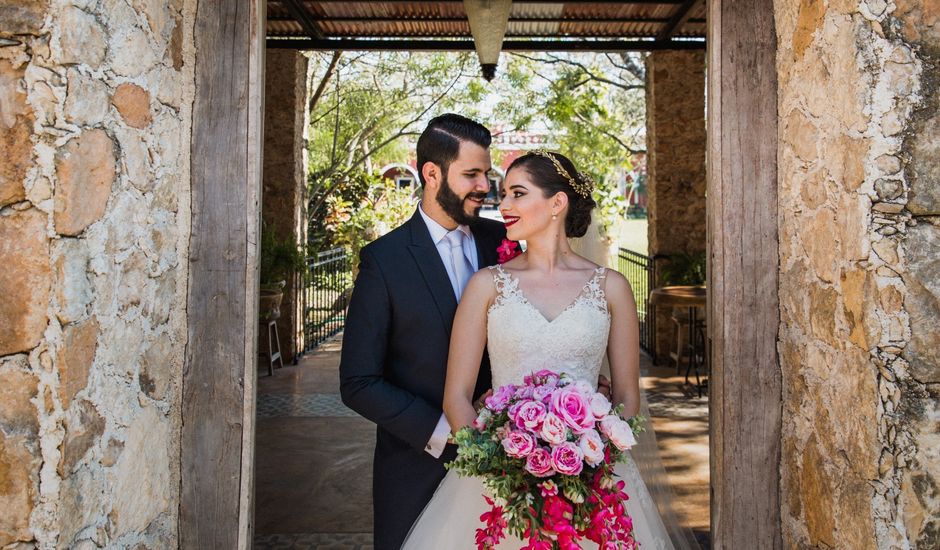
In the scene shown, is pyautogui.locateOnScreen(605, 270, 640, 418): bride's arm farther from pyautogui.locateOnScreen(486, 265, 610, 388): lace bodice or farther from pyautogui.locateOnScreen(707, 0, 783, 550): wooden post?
pyautogui.locateOnScreen(707, 0, 783, 550): wooden post

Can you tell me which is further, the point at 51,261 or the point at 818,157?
the point at 818,157

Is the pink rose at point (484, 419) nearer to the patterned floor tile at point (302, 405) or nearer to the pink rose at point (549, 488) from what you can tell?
the pink rose at point (549, 488)

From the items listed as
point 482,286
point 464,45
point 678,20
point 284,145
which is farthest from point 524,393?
point 284,145

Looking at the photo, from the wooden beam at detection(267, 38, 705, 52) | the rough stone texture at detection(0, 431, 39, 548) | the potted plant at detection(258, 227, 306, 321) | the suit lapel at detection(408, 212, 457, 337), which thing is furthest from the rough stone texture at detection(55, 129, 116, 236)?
the potted plant at detection(258, 227, 306, 321)

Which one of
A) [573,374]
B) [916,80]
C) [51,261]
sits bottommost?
[573,374]

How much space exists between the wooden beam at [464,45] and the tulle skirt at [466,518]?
18.8ft

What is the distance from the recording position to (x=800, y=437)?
250 cm

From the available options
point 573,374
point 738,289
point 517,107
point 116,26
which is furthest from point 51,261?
point 517,107

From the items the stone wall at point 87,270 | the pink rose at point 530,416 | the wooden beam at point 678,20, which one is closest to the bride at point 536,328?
the pink rose at point 530,416

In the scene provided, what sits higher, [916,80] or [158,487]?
[916,80]

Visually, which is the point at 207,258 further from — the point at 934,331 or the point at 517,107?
the point at 517,107

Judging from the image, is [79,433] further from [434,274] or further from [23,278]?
[434,274]

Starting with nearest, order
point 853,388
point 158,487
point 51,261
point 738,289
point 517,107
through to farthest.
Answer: point 51,261 → point 853,388 → point 158,487 → point 738,289 → point 517,107

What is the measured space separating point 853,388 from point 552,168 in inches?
48.9
